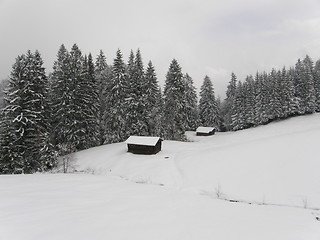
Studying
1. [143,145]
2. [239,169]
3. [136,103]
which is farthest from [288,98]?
[239,169]

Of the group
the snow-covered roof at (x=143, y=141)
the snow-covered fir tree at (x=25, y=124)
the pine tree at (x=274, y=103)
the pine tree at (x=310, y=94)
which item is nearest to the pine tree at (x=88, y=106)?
the snow-covered fir tree at (x=25, y=124)

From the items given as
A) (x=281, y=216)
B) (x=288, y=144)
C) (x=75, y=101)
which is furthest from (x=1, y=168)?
(x=288, y=144)

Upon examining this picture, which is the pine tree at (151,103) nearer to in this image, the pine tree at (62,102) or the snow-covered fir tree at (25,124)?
the pine tree at (62,102)

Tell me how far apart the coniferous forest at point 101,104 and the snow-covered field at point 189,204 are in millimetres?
14054

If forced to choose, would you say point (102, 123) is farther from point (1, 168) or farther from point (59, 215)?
point (59, 215)

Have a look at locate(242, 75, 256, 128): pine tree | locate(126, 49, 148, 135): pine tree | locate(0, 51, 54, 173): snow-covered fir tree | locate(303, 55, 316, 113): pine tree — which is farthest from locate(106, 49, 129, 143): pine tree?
locate(303, 55, 316, 113): pine tree

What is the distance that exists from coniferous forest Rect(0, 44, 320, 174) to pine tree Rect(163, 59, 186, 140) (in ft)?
0.70

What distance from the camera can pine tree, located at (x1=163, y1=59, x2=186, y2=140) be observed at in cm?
4819

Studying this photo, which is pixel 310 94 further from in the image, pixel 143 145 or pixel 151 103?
pixel 143 145

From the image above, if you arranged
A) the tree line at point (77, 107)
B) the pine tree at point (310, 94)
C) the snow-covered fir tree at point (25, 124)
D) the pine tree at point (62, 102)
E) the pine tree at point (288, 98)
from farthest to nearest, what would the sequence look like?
1. the pine tree at point (310, 94)
2. the pine tree at point (288, 98)
3. the pine tree at point (62, 102)
4. the tree line at point (77, 107)
5. the snow-covered fir tree at point (25, 124)

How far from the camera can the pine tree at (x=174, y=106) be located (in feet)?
158

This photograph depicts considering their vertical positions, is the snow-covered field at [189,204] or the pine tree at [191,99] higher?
the pine tree at [191,99]

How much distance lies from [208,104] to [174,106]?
82.9 ft

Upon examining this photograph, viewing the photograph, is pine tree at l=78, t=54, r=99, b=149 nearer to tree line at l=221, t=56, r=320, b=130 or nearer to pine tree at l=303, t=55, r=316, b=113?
tree line at l=221, t=56, r=320, b=130
